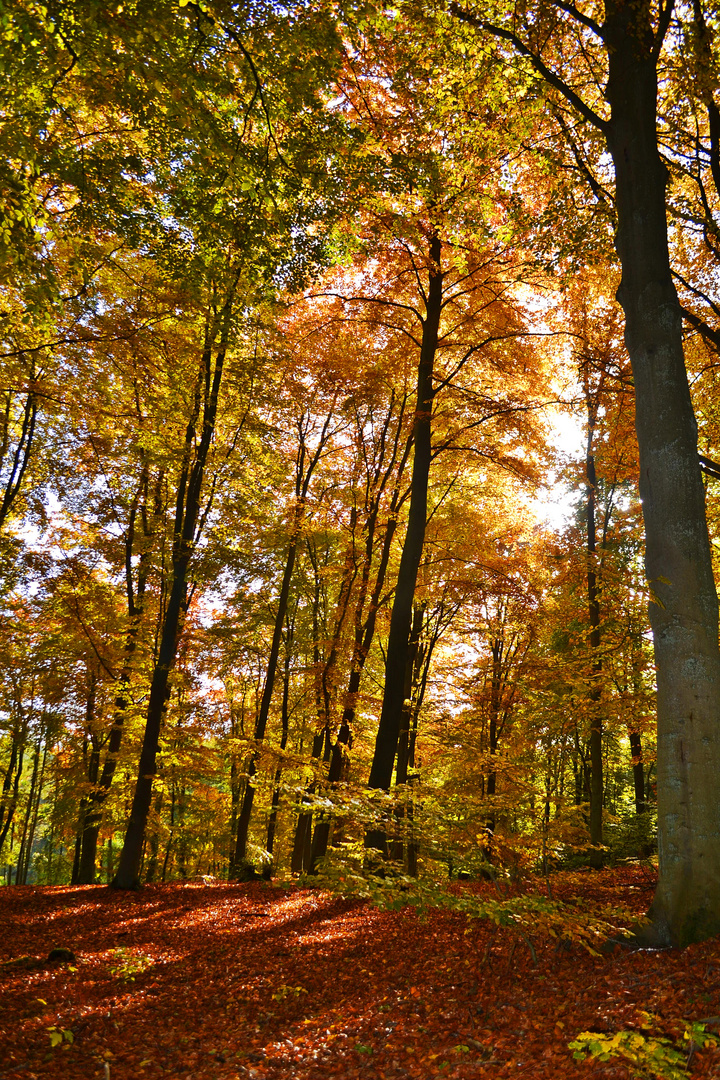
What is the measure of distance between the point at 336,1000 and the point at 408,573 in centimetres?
587

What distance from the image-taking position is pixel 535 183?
9148 millimetres

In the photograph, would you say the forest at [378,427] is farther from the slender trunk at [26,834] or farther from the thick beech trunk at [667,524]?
the slender trunk at [26,834]

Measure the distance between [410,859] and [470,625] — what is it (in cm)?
664

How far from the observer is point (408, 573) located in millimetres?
9953

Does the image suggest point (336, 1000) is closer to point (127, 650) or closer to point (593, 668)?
point (593, 668)

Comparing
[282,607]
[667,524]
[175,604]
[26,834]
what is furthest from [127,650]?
[26,834]

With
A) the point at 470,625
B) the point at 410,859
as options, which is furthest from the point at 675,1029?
the point at 470,625

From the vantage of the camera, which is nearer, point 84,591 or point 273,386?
point 273,386

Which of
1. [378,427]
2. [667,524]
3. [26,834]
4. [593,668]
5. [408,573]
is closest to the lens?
[667,524]

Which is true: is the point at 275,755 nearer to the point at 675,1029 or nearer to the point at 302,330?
the point at 302,330

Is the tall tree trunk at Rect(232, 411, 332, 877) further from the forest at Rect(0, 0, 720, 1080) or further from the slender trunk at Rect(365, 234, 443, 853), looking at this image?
the slender trunk at Rect(365, 234, 443, 853)

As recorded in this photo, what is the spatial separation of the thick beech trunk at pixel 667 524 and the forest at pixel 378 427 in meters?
0.03

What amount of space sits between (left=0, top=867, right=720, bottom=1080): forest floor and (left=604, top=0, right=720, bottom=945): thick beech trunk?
55cm

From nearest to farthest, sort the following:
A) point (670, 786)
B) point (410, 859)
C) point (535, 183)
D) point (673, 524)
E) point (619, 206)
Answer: point (670, 786)
point (673, 524)
point (619, 206)
point (535, 183)
point (410, 859)
